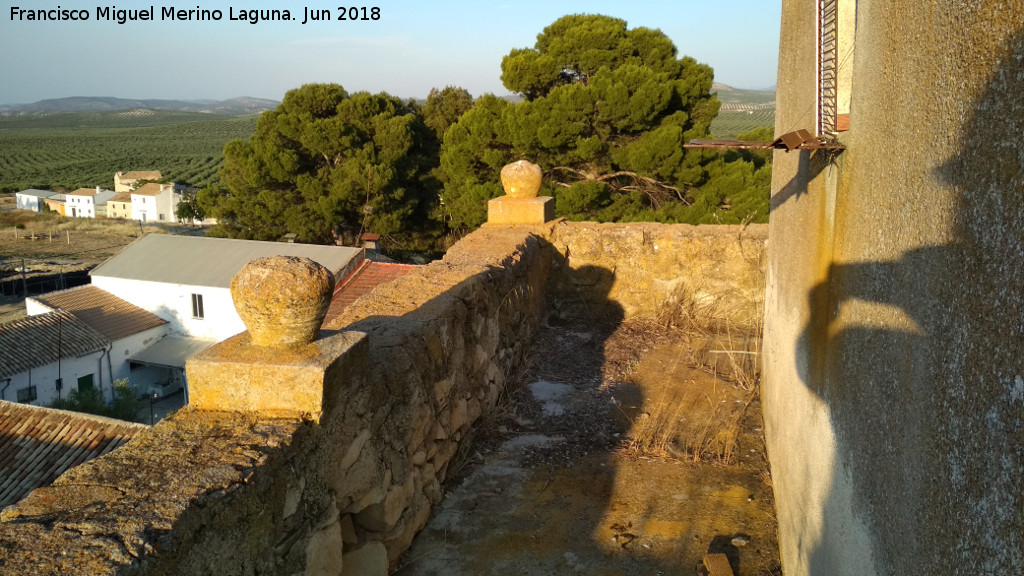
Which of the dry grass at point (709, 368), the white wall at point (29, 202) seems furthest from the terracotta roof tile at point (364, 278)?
the white wall at point (29, 202)

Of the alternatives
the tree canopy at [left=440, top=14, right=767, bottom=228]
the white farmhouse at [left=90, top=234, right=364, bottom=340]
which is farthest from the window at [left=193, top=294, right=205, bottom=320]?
the tree canopy at [left=440, top=14, right=767, bottom=228]

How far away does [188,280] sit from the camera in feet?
68.7

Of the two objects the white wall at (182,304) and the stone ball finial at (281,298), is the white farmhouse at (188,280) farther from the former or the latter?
the stone ball finial at (281,298)

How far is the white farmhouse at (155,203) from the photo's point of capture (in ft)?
168

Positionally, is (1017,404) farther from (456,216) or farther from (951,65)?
(456,216)

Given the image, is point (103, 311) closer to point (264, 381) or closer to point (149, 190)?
point (264, 381)

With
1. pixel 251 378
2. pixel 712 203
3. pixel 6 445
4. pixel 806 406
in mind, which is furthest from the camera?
pixel 712 203

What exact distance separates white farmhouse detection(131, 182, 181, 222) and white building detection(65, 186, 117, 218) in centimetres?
431

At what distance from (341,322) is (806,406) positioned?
238 centimetres

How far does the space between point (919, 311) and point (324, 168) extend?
69.4 ft

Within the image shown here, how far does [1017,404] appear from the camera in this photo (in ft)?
3.62

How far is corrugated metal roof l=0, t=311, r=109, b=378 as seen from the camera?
59.0ft

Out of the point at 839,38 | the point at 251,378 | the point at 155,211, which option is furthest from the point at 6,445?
the point at 155,211

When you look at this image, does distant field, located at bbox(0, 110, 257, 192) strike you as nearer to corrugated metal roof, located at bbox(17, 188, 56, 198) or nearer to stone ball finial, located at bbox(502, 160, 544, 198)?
corrugated metal roof, located at bbox(17, 188, 56, 198)
